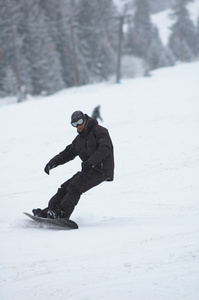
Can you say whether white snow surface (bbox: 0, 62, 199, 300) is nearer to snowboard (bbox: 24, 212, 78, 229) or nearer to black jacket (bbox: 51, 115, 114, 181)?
snowboard (bbox: 24, 212, 78, 229)

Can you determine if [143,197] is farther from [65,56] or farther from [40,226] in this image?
[65,56]

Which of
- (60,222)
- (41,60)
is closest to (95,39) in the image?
(41,60)

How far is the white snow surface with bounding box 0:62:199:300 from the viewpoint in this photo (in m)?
2.69

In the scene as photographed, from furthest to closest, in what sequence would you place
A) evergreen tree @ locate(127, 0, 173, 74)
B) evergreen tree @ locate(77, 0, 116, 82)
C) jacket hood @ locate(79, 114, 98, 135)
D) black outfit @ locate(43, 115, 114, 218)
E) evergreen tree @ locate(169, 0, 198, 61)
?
evergreen tree @ locate(127, 0, 173, 74)
evergreen tree @ locate(169, 0, 198, 61)
evergreen tree @ locate(77, 0, 116, 82)
jacket hood @ locate(79, 114, 98, 135)
black outfit @ locate(43, 115, 114, 218)

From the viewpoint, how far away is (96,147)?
450cm

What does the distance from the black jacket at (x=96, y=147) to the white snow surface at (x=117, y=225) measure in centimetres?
82

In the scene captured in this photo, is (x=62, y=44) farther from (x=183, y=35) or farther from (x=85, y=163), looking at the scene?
(x=85, y=163)

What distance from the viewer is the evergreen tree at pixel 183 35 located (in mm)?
58281

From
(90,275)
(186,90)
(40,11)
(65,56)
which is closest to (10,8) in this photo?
(40,11)

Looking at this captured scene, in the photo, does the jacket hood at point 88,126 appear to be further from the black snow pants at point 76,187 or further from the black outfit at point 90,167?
the black snow pants at point 76,187

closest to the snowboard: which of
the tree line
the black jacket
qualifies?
the black jacket

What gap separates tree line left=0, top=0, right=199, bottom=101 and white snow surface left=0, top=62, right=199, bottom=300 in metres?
23.1

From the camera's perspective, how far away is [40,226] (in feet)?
14.7

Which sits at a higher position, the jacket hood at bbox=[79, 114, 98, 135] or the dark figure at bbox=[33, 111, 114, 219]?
the jacket hood at bbox=[79, 114, 98, 135]
